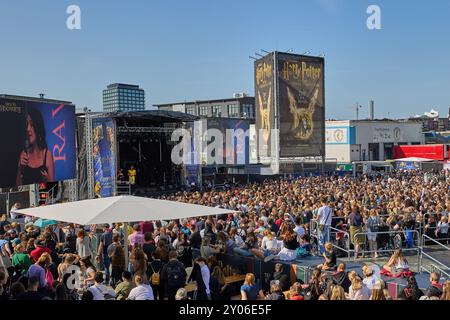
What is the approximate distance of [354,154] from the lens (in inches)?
2115

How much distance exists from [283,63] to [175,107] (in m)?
46.6

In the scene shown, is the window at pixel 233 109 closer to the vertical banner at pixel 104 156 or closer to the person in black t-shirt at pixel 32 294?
the vertical banner at pixel 104 156

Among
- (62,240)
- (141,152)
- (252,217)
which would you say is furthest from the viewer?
(141,152)

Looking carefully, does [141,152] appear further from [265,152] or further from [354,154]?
[354,154]

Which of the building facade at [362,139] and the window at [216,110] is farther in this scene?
the window at [216,110]

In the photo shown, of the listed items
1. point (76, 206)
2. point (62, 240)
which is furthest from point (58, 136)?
point (76, 206)

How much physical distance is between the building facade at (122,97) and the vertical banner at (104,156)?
5758 inches

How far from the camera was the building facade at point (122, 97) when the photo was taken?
570ft

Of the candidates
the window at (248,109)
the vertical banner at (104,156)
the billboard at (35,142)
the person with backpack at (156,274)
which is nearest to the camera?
the person with backpack at (156,274)

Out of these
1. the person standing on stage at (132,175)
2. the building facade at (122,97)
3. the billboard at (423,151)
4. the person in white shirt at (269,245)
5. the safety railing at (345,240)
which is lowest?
the safety railing at (345,240)

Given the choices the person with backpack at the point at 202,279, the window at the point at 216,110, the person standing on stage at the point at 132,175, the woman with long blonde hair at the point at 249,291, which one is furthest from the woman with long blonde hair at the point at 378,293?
the window at the point at 216,110

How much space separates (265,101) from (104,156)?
1391 cm

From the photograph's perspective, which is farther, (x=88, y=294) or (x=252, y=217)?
(x=252, y=217)

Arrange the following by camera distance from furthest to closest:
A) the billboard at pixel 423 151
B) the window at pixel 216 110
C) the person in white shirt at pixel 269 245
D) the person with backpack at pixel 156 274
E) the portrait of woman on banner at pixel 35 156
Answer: the window at pixel 216 110, the billboard at pixel 423 151, the portrait of woman on banner at pixel 35 156, the person in white shirt at pixel 269 245, the person with backpack at pixel 156 274
